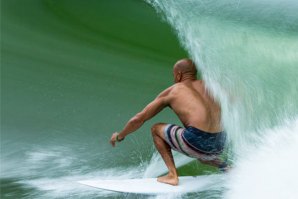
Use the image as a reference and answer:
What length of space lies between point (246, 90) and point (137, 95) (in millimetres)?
1685

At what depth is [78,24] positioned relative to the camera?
19.7 feet

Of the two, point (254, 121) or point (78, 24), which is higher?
point (78, 24)

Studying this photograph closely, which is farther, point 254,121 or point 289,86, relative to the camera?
point 289,86

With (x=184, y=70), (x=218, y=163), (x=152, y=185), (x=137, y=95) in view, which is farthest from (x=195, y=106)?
(x=137, y=95)

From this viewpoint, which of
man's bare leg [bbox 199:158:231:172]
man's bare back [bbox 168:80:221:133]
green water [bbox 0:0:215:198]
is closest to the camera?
man's bare back [bbox 168:80:221:133]

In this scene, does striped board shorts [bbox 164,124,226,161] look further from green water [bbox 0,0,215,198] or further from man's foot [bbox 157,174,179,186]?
green water [bbox 0,0,215,198]

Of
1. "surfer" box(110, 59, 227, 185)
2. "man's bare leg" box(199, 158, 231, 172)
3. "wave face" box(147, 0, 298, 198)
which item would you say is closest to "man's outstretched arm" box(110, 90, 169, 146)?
"surfer" box(110, 59, 227, 185)

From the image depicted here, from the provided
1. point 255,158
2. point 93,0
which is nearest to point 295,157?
point 255,158

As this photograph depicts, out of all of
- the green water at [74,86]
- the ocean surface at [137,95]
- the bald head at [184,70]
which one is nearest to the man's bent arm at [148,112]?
the bald head at [184,70]

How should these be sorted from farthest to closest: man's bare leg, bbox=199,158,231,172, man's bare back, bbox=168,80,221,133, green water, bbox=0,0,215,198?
green water, bbox=0,0,215,198 < man's bare leg, bbox=199,158,231,172 < man's bare back, bbox=168,80,221,133

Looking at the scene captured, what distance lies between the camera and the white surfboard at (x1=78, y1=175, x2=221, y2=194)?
9.22 feet

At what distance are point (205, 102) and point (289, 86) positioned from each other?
84 centimetres

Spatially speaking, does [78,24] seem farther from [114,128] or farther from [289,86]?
[289,86]

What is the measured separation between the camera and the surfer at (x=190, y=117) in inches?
107
